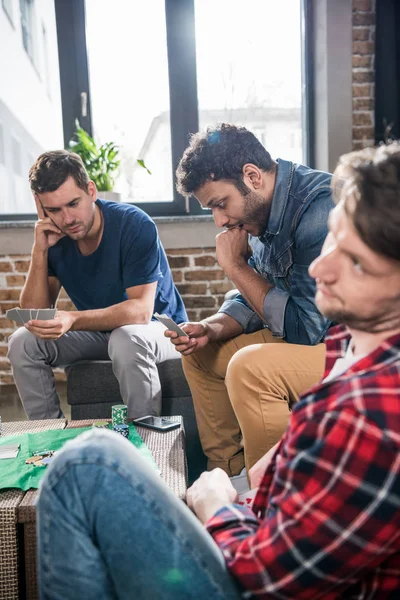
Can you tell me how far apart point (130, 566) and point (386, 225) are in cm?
50

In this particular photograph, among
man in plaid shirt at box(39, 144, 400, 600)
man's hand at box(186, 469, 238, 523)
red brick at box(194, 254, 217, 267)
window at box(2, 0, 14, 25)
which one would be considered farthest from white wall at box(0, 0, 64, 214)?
man in plaid shirt at box(39, 144, 400, 600)

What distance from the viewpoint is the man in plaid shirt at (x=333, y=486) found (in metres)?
0.60

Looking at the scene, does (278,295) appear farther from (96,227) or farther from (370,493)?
(370,493)

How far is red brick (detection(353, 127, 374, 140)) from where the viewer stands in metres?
3.33

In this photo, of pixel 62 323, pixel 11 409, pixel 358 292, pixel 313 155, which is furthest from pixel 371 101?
pixel 358 292

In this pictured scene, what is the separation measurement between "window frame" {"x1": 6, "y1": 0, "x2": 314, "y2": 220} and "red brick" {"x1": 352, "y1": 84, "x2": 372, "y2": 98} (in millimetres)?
296

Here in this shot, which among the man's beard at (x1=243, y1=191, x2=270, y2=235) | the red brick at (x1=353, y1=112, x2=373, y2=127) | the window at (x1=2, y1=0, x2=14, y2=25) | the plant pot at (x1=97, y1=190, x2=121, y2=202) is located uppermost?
the window at (x1=2, y1=0, x2=14, y2=25)

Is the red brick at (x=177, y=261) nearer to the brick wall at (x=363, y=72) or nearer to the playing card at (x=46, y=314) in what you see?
the brick wall at (x=363, y=72)

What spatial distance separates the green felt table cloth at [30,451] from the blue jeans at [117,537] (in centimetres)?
66

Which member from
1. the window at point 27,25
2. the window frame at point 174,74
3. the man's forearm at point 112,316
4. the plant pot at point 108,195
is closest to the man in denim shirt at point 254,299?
the man's forearm at point 112,316

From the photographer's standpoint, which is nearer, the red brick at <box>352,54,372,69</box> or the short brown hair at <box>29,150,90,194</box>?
the short brown hair at <box>29,150,90,194</box>

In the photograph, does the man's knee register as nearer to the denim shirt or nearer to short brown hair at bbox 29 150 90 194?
short brown hair at bbox 29 150 90 194

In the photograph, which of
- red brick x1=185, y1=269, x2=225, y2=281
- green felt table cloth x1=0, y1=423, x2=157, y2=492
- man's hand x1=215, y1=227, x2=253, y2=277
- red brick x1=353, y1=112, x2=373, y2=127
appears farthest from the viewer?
red brick x1=185, y1=269, x2=225, y2=281

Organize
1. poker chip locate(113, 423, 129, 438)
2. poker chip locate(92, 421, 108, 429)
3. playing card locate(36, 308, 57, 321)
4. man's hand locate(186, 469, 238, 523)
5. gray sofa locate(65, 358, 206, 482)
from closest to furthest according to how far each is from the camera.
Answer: man's hand locate(186, 469, 238, 523), poker chip locate(113, 423, 129, 438), poker chip locate(92, 421, 108, 429), playing card locate(36, 308, 57, 321), gray sofa locate(65, 358, 206, 482)
